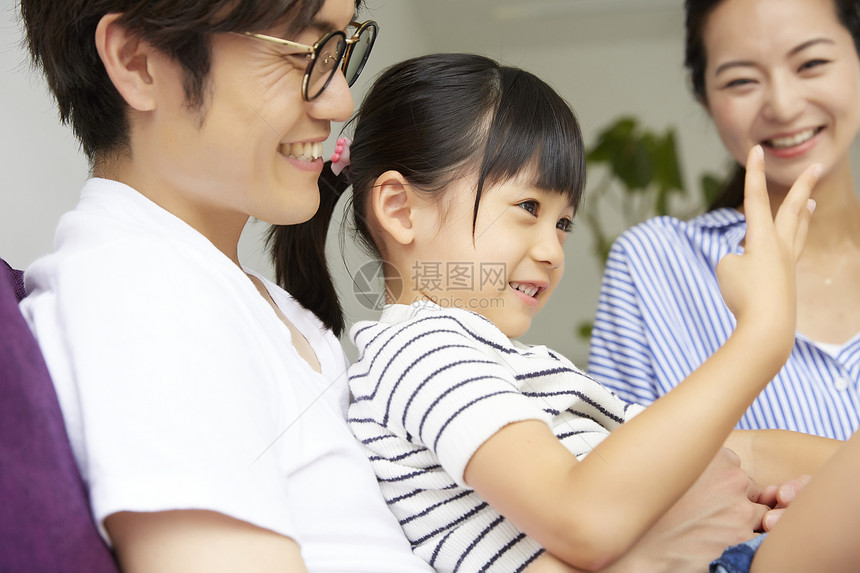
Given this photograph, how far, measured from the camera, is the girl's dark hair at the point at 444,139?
107cm

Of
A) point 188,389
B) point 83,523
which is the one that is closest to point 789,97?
point 188,389

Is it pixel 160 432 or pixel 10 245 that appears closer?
pixel 160 432

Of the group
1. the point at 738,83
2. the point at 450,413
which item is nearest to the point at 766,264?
the point at 450,413

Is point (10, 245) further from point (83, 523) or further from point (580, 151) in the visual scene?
point (580, 151)

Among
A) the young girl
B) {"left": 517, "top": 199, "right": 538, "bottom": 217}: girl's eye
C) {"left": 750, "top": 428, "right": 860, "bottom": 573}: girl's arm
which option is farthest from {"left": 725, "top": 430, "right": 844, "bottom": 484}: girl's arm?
{"left": 517, "top": 199, "right": 538, "bottom": 217}: girl's eye

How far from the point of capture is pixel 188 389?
2.15 ft

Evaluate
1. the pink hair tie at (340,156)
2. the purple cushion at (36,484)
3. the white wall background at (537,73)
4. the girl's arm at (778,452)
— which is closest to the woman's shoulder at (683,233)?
the white wall background at (537,73)

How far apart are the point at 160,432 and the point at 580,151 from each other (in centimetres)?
74

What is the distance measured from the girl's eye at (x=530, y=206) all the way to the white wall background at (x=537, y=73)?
0.26 metres

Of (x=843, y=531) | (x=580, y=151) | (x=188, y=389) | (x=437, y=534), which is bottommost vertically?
(x=437, y=534)

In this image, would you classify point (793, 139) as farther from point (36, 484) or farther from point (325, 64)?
point (36, 484)

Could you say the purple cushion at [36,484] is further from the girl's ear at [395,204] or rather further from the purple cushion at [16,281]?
the girl's ear at [395,204]

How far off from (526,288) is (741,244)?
0.68 m

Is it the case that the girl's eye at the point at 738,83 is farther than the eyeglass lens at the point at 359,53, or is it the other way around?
the girl's eye at the point at 738,83
